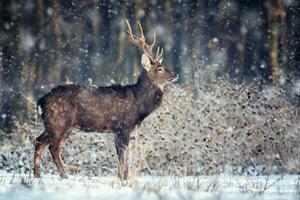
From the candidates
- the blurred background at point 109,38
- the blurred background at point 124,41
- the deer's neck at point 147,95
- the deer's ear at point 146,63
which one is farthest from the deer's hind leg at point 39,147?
the blurred background at point 109,38

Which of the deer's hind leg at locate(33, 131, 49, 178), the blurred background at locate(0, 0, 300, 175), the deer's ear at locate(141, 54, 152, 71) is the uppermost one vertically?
the blurred background at locate(0, 0, 300, 175)

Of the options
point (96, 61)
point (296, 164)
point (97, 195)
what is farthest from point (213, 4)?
point (97, 195)

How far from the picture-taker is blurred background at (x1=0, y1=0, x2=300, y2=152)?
24.5 m

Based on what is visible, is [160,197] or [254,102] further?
[254,102]

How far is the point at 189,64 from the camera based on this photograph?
2391 cm

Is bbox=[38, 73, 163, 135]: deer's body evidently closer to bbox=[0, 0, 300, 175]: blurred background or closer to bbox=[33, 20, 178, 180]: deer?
bbox=[33, 20, 178, 180]: deer

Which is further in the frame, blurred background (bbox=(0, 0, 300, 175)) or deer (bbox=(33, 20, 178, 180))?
blurred background (bbox=(0, 0, 300, 175))

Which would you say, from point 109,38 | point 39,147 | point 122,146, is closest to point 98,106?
point 122,146

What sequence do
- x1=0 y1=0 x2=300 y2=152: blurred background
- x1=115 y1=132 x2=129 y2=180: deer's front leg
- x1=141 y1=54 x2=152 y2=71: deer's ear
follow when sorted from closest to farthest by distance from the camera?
x1=115 y1=132 x2=129 y2=180: deer's front leg → x1=141 y1=54 x2=152 y2=71: deer's ear → x1=0 y1=0 x2=300 y2=152: blurred background

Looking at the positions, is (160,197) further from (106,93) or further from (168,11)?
(168,11)

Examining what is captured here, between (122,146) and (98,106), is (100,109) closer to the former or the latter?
(98,106)

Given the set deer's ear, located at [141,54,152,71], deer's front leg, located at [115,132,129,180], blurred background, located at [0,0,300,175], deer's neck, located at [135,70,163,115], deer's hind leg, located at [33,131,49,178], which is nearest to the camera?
deer's hind leg, located at [33,131,49,178]

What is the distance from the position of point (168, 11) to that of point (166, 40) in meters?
1.28

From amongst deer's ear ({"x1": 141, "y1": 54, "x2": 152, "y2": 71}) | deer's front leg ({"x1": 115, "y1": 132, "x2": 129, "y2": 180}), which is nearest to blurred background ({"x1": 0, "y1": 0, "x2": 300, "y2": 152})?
deer's ear ({"x1": 141, "y1": 54, "x2": 152, "y2": 71})
